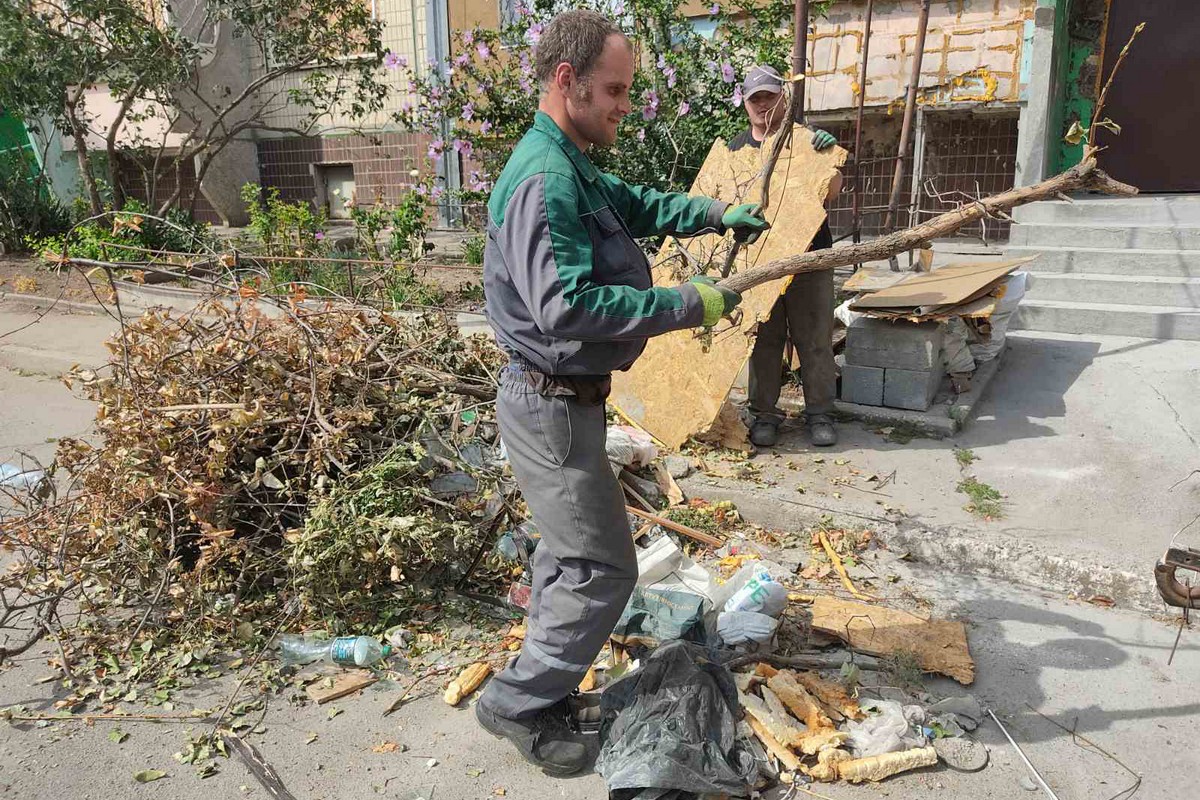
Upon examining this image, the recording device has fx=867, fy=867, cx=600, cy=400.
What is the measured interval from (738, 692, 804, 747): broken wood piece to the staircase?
539 cm

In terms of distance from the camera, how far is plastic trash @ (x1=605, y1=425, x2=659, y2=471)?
4.76 metres

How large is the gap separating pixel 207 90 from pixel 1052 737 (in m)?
17.4

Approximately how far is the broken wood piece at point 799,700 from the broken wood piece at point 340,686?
156 centimetres

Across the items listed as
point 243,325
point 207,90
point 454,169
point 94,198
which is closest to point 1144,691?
point 243,325

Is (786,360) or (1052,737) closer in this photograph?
(1052,737)

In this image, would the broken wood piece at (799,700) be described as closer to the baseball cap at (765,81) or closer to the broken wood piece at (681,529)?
the broken wood piece at (681,529)

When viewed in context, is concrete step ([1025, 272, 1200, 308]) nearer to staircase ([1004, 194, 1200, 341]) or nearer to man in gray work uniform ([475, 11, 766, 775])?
staircase ([1004, 194, 1200, 341])

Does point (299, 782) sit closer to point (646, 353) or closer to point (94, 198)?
point (646, 353)

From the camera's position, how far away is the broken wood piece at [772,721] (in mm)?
2877

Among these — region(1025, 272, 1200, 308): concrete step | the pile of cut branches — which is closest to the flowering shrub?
region(1025, 272, 1200, 308): concrete step

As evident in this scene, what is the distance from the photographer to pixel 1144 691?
10.4ft

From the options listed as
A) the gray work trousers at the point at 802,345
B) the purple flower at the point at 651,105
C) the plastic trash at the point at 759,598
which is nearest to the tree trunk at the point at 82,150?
the purple flower at the point at 651,105

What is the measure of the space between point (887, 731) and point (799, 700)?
0.30m

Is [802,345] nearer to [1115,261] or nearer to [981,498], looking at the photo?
[981,498]
